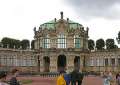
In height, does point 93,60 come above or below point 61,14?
below

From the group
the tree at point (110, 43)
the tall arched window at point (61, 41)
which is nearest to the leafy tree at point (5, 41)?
the tall arched window at point (61, 41)

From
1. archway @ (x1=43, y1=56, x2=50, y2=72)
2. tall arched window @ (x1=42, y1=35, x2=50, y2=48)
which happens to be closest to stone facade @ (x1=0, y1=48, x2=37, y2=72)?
archway @ (x1=43, y1=56, x2=50, y2=72)

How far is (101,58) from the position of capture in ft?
292

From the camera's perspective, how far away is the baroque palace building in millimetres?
86000

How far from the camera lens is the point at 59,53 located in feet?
281

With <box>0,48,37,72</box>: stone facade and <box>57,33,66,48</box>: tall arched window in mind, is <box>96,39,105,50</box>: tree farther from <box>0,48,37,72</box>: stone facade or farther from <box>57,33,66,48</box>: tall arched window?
<box>0,48,37,72</box>: stone facade

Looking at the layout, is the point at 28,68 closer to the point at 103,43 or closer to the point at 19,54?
the point at 19,54

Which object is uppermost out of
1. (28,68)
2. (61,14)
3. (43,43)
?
(61,14)

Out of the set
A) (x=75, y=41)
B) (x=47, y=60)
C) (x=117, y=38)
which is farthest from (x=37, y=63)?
(x=117, y=38)

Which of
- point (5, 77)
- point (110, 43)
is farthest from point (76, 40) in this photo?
point (5, 77)

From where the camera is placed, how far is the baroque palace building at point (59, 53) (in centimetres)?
8600

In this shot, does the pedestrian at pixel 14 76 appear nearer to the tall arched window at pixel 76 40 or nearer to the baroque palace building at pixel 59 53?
the baroque palace building at pixel 59 53

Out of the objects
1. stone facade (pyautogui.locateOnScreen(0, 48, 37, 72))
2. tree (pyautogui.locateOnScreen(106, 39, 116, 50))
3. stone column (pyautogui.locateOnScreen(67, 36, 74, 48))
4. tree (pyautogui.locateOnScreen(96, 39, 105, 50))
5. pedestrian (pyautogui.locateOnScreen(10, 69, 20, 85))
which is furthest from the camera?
tree (pyautogui.locateOnScreen(96, 39, 105, 50))

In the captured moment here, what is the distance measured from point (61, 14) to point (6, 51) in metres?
15.9
